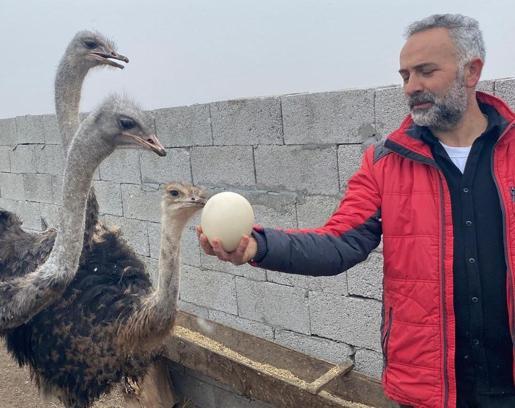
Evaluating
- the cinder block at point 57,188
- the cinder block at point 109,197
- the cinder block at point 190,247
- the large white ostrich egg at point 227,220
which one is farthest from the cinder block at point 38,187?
the large white ostrich egg at point 227,220

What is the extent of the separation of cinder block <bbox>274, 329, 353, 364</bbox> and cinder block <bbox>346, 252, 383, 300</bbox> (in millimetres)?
386

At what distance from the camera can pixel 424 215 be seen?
5.70 ft

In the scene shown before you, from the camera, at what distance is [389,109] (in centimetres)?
296

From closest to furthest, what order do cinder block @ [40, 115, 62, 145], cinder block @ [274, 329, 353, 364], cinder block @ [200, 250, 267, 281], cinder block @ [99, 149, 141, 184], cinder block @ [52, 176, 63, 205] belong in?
cinder block @ [274, 329, 353, 364], cinder block @ [200, 250, 267, 281], cinder block @ [99, 149, 141, 184], cinder block @ [40, 115, 62, 145], cinder block @ [52, 176, 63, 205]

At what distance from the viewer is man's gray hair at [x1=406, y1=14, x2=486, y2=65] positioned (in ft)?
5.77

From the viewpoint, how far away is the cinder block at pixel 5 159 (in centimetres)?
653

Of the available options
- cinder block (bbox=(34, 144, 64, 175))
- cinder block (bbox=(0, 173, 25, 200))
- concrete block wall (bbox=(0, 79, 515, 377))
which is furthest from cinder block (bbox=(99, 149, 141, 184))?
cinder block (bbox=(0, 173, 25, 200))

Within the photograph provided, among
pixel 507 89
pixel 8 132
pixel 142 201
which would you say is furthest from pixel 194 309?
pixel 8 132

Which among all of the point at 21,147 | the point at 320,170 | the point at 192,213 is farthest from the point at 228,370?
the point at 21,147

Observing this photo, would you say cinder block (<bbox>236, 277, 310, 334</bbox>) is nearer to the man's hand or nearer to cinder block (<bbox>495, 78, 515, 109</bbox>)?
cinder block (<bbox>495, 78, 515, 109</bbox>)

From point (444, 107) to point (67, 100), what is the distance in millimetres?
2664

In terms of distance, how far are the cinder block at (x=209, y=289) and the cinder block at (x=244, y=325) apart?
0.15 ft

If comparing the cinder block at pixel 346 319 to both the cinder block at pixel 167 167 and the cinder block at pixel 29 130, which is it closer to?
the cinder block at pixel 167 167

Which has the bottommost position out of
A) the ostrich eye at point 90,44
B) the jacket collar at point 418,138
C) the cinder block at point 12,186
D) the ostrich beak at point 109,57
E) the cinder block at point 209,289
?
the cinder block at point 209,289
